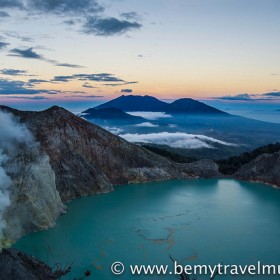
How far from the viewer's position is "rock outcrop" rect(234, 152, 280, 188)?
215 ft

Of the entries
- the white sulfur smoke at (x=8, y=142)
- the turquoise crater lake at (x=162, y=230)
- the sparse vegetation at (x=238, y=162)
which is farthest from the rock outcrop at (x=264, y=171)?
the white sulfur smoke at (x=8, y=142)

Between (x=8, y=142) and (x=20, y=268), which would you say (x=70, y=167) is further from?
(x=20, y=268)

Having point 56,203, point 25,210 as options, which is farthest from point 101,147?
point 25,210

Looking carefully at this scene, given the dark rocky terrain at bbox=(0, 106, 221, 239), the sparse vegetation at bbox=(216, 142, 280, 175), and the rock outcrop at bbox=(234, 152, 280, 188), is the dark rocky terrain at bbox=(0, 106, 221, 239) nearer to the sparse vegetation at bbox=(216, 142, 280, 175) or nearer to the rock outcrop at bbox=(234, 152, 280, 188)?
the sparse vegetation at bbox=(216, 142, 280, 175)

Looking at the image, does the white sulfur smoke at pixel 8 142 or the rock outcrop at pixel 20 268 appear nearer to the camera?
the rock outcrop at pixel 20 268

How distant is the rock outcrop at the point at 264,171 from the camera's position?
65438mm

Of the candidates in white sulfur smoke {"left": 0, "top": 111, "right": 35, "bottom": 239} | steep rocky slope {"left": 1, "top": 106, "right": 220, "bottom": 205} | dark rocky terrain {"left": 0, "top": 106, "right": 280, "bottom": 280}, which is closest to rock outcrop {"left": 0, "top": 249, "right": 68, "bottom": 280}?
dark rocky terrain {"left": 0, "top": 106, "right": 280, "bottom": 280}

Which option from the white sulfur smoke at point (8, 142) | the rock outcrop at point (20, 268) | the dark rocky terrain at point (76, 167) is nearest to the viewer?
the rock outcrop at point (20, 268)

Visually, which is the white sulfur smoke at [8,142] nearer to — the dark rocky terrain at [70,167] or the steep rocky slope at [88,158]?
the dark rocky terrain at [70,167]

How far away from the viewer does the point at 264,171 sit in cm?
6781

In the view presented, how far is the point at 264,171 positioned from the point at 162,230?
32982mm

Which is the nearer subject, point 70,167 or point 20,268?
point 20,268

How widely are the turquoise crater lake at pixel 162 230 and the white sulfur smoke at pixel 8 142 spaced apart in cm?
633

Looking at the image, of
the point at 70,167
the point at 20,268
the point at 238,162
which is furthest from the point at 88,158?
the point at 20,268
